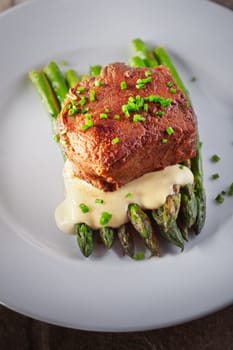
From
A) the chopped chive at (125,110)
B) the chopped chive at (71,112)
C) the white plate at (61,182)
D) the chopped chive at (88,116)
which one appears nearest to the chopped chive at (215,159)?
the white plate at (61,182)

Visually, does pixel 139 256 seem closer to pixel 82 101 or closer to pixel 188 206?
pixel 188 206

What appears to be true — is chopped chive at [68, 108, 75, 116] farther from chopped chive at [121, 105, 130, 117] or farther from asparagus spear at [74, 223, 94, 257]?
asparagus spear at [74, 223, 94, 257]

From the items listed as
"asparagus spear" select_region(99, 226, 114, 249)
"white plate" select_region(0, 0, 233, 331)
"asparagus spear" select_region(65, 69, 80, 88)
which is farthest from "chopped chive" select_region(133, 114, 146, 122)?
"asparagus spear" select_region(65, 69, 80, 88)

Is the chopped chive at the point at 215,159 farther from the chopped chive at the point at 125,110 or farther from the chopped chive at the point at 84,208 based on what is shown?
the chopped chive at the point at 84,208

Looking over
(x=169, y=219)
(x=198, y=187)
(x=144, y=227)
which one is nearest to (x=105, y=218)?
(x=144, y=227)

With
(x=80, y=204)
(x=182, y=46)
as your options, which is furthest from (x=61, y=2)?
(x=80, y=204)
